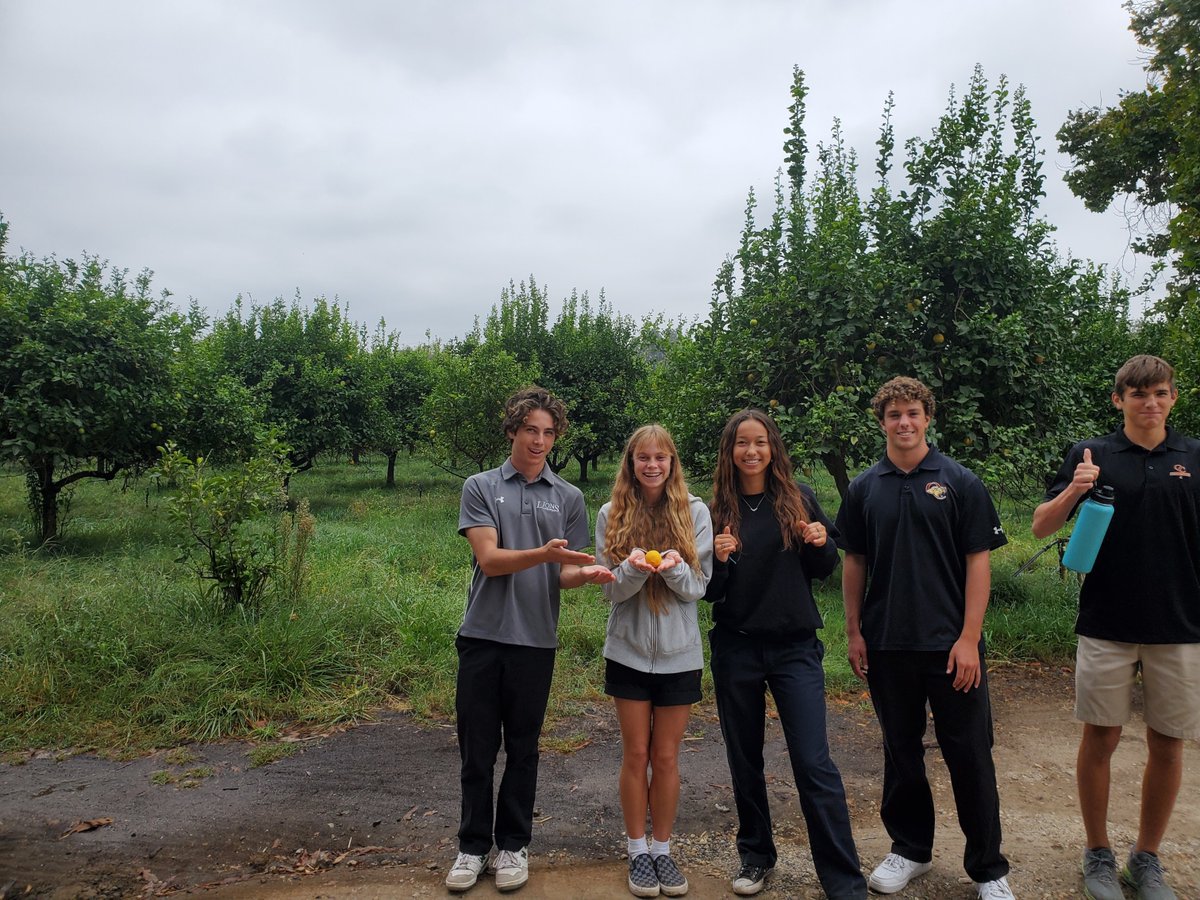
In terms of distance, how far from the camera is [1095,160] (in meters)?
13.0

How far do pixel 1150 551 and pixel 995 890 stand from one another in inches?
58.8

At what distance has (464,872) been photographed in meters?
3.27

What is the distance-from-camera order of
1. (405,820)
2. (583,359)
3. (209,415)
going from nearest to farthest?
1. (405,820)
2. (209,415)
3. (583,359)

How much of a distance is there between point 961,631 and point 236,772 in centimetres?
406

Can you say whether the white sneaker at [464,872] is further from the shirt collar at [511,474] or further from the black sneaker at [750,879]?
the shirt collar at [511,474]

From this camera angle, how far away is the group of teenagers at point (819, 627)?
3.14 m

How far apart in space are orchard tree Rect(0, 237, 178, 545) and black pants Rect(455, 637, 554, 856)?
8.86m

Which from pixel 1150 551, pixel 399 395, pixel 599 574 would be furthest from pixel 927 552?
pixel 399 395

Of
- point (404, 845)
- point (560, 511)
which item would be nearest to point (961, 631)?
point (560, 511)

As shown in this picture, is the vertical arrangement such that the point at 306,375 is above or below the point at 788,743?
above

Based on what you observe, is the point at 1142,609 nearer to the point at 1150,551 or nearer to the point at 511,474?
the point at 1150,551

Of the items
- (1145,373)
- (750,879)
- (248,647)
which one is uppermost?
(1145,373)

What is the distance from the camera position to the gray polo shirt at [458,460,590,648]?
334 centimetres

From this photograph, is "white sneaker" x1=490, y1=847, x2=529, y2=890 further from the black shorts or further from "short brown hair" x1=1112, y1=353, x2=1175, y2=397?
"short brown hair" x1=1112, y1=353, x2=1175, y2=397
